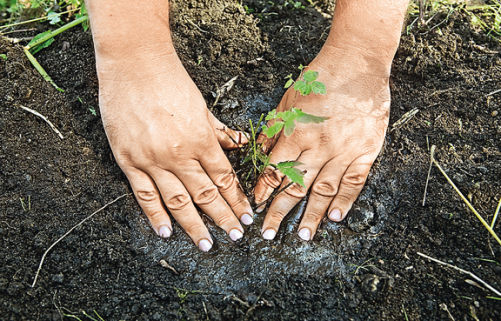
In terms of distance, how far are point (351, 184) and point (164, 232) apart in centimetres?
114

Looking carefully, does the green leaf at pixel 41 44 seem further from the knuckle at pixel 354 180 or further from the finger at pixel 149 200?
the knuckle at pixel 354 180

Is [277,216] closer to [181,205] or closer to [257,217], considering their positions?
[257,217]

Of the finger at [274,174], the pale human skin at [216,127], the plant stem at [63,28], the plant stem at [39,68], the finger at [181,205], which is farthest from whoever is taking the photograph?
the plant stem at [63,28]

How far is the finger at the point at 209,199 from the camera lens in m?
2.12

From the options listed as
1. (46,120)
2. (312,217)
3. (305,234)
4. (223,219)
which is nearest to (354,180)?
(312,217)

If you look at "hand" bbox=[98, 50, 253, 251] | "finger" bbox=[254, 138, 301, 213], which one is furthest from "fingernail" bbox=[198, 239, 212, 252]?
"finger" bbox=[254, 138, 301, 213]

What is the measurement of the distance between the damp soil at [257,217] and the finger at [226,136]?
0.11 metres

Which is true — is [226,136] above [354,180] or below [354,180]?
above

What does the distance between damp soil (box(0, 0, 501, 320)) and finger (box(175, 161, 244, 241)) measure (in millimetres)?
82

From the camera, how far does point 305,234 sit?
2.11m

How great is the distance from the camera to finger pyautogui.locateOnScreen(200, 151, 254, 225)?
214 centimetres

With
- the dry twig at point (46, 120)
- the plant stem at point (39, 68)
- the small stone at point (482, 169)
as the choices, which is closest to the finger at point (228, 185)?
the dry twig at point (46, 120)

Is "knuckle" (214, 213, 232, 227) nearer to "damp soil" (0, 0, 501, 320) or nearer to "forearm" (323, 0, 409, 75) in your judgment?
"damp soil" (0, 0, 501, 320)

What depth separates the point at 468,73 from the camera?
8.14 ft
